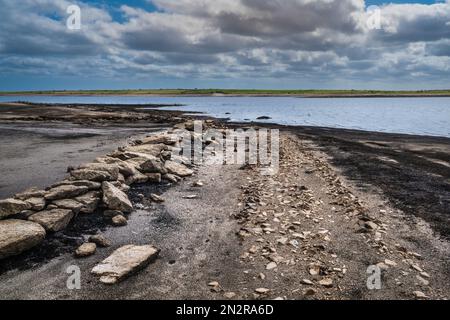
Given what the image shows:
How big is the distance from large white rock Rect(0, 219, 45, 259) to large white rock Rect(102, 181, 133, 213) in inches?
91.9

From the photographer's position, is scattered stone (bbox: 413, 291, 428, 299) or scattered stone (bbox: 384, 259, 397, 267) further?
scattered stone (bbox: 384, 259, 397, 267)

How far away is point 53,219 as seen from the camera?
8.99 metres

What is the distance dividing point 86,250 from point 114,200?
2.67 metres

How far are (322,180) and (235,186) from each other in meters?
4.08

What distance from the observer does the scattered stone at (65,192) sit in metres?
9.95

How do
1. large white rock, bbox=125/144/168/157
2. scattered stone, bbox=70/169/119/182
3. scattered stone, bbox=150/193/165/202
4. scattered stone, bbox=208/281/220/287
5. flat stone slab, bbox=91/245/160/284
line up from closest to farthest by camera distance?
scattered stone, bbox=208/281/220/287, flat stone slab, bbox=91/245/160/284, scattered stone, bbox=70/169/119/182, scattered stone, bbox=150/193/165/202, large white rock, bbox=125/144/168/157

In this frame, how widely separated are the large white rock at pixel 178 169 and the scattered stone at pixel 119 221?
19.7 feet

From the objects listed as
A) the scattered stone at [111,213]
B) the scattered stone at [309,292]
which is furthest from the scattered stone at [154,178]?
the scattered stone at [309,292]

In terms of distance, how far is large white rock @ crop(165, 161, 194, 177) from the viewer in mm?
16016

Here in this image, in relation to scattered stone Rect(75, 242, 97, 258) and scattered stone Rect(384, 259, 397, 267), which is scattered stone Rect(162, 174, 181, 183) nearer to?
scattered stone Rect(75, 242, 97, 258)

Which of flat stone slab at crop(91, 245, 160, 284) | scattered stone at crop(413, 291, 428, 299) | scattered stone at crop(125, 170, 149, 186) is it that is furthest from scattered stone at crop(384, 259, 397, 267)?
scattered stone at crop(125, 170, 149, 186)

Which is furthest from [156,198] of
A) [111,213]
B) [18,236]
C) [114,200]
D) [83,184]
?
[18,236]
